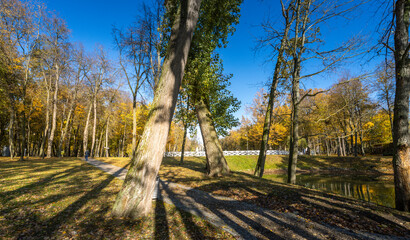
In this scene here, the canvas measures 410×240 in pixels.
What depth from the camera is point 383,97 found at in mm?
14703

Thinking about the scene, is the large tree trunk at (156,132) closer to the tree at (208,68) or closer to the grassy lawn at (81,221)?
the grassy lawn at (81,221)

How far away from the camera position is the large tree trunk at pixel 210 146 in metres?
8.71

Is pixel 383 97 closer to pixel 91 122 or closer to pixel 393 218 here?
pixel 393 218

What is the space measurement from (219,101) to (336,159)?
2154 centimetres

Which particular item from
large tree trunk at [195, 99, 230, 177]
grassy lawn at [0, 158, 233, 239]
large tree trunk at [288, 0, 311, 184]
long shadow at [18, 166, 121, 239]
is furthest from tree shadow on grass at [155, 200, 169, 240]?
large tree trunk at [288, 0, 311, 184]

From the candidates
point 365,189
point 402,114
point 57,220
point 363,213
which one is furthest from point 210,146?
point 365,189

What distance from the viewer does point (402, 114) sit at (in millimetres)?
4656

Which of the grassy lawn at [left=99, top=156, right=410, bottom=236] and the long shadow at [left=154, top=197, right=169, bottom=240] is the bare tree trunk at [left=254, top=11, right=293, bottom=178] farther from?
the long shadow at [left=154, top=197, right=169, bottom=240]

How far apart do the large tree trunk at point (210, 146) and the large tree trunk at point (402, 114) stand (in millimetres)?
6092

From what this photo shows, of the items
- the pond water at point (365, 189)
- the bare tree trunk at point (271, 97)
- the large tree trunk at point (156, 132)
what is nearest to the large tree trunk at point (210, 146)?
the bare tree trunk at point (271, 97)

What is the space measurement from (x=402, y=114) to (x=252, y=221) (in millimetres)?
5061

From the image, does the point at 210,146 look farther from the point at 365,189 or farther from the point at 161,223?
the point at 365,189

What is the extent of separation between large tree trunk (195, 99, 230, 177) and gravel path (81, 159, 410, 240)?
3.22 meters

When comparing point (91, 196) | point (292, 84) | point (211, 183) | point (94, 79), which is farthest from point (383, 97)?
point (94, 79)
